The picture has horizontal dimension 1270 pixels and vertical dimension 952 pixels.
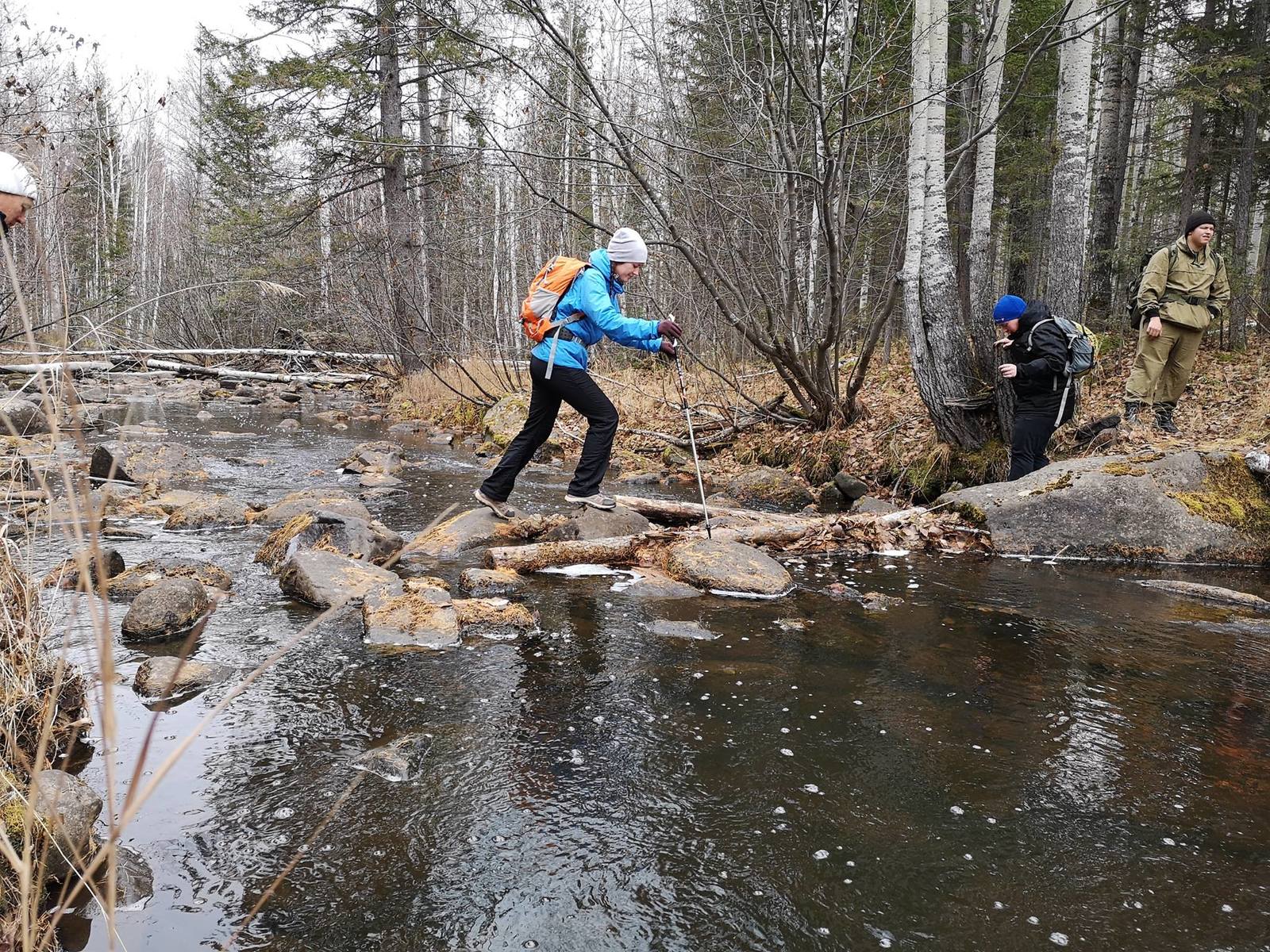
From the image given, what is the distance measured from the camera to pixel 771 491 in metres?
9.94

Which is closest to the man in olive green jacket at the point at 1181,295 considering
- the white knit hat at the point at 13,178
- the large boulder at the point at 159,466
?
the white knit hat at the point at 13,178

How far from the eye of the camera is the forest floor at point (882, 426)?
948 cm

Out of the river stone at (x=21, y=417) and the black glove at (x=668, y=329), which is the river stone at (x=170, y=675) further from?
the black glove at (x=668, y=329)

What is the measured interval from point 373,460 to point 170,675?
7405mm

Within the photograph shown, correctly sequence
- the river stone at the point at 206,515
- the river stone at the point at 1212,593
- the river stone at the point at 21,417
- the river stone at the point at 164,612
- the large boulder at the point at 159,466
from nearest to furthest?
the river stone at the point at 21,417
the river stone at the point at 164,612
the river stone at the point at 1212,593
the river stone at the point at 206,515
the large boulder at the point at 159,466

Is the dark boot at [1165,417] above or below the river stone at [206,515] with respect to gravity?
above

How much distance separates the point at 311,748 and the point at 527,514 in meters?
4.69

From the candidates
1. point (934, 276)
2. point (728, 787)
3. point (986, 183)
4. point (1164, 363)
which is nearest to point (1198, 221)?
point (1164, 363)

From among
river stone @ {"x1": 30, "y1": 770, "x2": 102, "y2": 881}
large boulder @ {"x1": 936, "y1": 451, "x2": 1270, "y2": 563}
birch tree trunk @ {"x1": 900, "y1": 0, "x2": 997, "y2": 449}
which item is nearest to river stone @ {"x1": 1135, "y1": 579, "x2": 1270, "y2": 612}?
large boulder @ {"x1": 936, "y1": 451, "x2": 1270, "y2": 563}

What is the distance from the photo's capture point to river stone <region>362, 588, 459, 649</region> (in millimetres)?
4965

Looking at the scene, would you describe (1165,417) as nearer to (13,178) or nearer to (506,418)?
(506,418)

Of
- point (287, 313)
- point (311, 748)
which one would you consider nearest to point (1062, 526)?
point (311, 748)

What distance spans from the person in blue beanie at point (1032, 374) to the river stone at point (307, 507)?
6.34 metres

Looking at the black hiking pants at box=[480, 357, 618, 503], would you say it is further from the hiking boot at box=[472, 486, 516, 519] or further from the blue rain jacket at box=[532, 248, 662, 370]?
the blue rain jacket at box=[532, 248, 662, 370]
